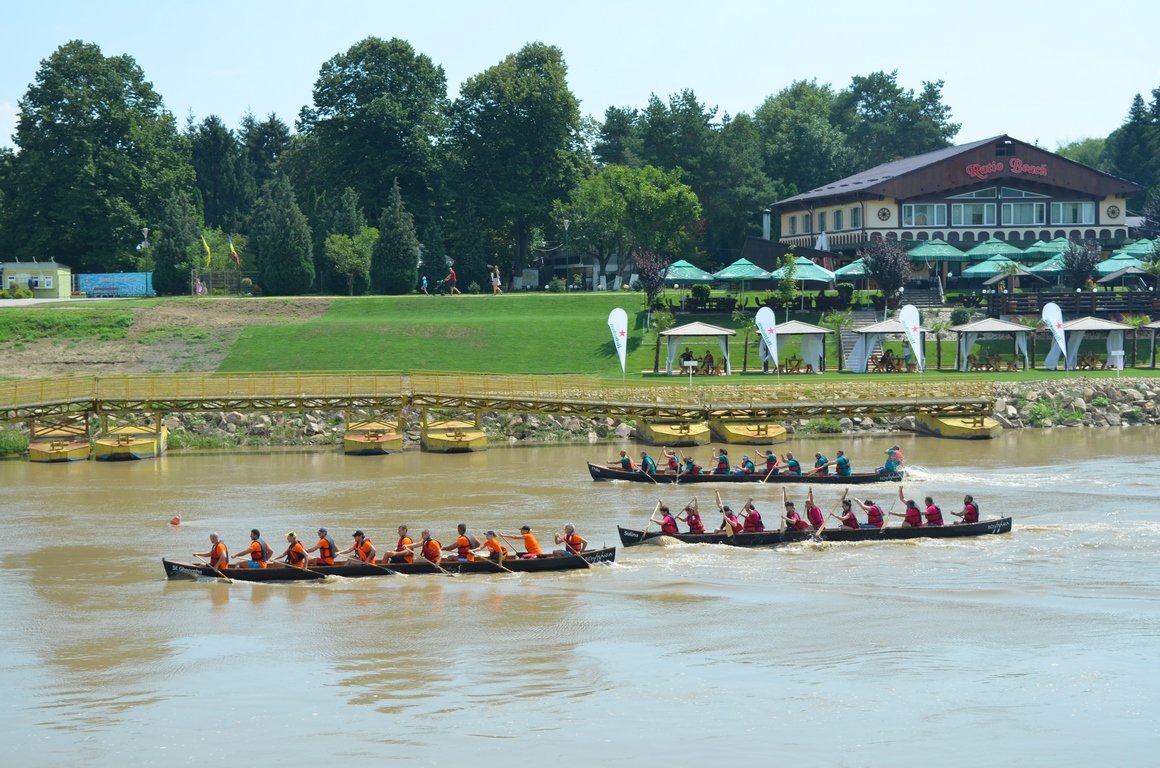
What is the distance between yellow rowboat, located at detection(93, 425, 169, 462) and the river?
10.1 m

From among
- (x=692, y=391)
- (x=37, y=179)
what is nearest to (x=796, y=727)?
(x=692, y=391)

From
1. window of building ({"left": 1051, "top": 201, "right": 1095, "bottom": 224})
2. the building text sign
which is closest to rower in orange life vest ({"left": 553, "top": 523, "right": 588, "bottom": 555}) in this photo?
the building text sign

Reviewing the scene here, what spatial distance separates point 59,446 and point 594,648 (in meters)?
29.4

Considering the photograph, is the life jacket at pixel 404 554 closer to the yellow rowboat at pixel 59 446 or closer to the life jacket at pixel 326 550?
the life jacket at pixel 326 550

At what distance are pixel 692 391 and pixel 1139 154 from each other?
79951mm

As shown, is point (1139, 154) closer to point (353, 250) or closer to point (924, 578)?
point (353, 250)

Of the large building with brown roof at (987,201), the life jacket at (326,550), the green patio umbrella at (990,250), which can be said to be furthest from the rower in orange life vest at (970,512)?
the large building with brown roof at (987,201)

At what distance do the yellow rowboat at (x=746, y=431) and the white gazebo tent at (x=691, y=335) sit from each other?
7.69 m

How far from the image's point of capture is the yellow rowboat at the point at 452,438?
1874 inches

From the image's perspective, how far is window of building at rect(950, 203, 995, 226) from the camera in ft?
263

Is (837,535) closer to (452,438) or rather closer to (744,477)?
(744,477)

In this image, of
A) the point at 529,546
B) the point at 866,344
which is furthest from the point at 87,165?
the point at 529,546

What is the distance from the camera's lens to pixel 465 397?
48.8 meters

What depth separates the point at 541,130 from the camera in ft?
283
